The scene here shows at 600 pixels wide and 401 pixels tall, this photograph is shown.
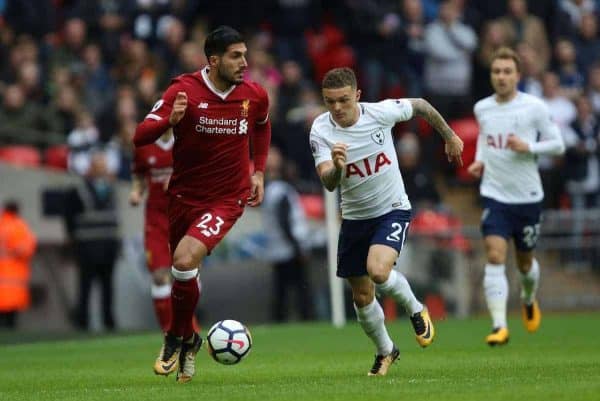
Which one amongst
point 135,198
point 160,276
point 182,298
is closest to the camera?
point 182,298

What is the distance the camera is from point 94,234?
867 inches

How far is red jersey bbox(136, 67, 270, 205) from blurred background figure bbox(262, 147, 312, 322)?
9715 mm

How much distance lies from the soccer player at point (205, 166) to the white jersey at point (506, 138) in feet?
12.7

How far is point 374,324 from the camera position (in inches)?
453

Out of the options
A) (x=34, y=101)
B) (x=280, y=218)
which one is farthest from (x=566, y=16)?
(x=34, y=101)

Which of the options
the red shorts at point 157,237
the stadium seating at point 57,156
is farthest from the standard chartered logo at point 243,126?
the stadium seating at point 57,156

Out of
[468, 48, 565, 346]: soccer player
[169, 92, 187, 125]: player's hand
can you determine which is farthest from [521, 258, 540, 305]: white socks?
[169, 92, 187, 125]: player's hand

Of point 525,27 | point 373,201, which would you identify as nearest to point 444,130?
point 373,201

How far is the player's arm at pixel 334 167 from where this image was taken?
408 inches

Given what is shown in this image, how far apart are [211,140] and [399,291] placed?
1.83m

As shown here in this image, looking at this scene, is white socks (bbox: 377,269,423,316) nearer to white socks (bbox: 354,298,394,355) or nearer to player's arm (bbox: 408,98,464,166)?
white socks (bbox: 354,298,394,355)

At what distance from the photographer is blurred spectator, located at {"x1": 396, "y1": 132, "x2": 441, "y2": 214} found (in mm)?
22016

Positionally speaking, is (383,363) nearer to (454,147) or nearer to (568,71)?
(454,147)

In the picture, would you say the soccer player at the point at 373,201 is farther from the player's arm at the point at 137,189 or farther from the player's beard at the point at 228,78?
the player's arm at the point at 137,189
